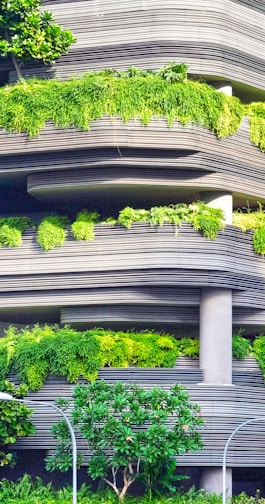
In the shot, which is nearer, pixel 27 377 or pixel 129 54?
pixel 27 377

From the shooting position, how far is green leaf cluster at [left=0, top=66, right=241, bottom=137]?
40031 mm

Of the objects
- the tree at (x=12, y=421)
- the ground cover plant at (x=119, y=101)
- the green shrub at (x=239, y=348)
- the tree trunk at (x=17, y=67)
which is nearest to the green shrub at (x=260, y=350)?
the green shrub at (x=239, y=348)

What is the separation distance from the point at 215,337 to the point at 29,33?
37.6 ft

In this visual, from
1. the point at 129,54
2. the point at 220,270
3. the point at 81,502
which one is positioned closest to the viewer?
the point at 81,502

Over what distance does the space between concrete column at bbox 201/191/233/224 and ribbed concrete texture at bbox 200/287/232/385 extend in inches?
113

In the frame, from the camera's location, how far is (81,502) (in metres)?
37.6

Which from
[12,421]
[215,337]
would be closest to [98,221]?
[215,337]

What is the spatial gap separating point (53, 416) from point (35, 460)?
2948 mm

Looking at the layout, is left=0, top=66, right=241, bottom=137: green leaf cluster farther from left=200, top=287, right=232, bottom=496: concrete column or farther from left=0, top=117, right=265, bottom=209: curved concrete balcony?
left=200, top=287, right=232, bottom=496: concrete column

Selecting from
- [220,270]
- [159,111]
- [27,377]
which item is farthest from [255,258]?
[27,377]

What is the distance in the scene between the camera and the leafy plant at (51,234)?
41.4 m

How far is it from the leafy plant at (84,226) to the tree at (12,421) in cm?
521

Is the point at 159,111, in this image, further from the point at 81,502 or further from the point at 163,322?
the point at 81,502

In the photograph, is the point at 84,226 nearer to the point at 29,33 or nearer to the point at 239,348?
the point at 239,348
